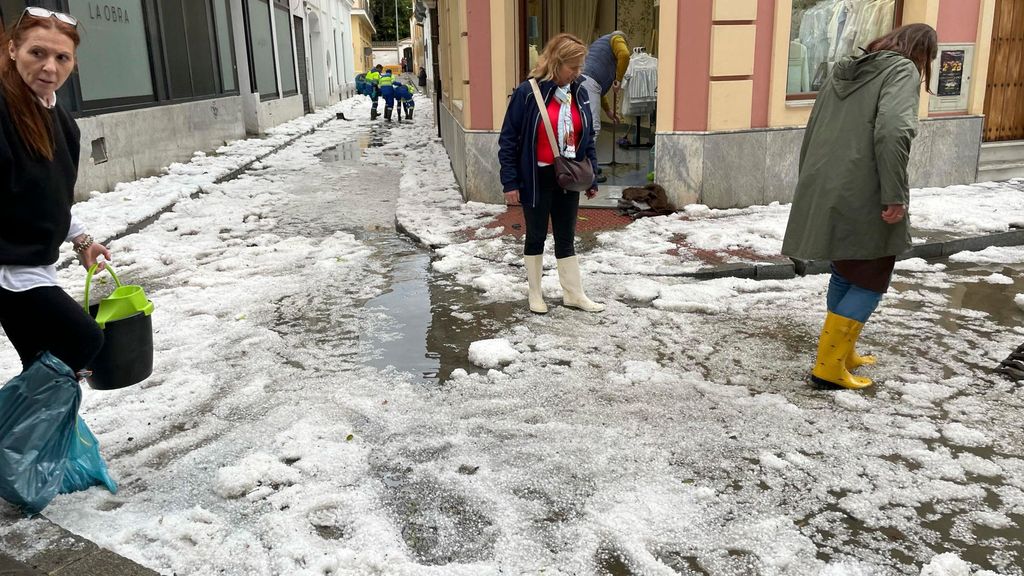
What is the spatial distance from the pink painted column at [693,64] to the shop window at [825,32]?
1.17 meters

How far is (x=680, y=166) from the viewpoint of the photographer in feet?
28.9

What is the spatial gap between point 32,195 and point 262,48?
770 inches

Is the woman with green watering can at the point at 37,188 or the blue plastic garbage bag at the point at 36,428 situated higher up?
the woman with green watering can at the point at 37,188

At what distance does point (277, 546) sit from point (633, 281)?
3.98 meters

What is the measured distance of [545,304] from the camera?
18.5 ft

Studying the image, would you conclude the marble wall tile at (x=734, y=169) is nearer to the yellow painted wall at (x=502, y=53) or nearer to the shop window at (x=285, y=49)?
the yellow painted wall at (x=502, y=53)

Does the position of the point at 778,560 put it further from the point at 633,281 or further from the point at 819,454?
the point at 633,281

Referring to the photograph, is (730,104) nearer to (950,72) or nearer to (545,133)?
(950,72)

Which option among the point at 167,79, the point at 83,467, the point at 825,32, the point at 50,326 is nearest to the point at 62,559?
the point at 83,467

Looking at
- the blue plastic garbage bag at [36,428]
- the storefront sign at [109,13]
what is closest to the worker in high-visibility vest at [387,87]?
the storefront sign at [109,13]

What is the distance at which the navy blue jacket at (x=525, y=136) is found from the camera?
5.16 meters

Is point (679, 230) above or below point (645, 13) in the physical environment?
below

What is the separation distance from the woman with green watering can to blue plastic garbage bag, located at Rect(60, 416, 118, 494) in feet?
1.26

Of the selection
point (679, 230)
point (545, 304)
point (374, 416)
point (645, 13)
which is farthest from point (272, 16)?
point (374, 416)
